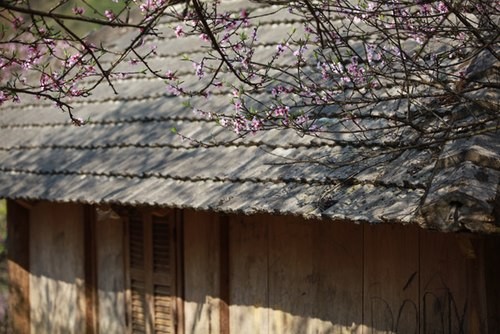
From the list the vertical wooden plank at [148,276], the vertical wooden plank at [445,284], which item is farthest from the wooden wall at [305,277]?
Answer: the vertical wooden plank at [148,276]

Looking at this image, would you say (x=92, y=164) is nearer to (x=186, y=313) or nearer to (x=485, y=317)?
(x=186, y=313)

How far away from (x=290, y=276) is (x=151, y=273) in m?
1.89

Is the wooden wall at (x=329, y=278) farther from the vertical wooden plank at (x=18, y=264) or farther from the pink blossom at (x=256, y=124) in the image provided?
the vertical wooden plank at (x=18, y=264)

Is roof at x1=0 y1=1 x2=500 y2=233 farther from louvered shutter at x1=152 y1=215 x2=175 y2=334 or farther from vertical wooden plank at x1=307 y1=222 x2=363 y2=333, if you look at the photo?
louvered shutter at x1=152 y1=215 x2=175 y2=334

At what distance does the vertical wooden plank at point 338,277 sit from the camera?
6.90 meters

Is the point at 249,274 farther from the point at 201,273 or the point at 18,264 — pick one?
the point at 18,264

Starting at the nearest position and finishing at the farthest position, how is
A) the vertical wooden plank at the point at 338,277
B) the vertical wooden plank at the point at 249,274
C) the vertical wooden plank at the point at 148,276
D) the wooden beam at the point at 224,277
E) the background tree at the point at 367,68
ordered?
the background tree at the point at 367,68 < the vertical wooden plank at the point at 338,277 < the vertical wooden plank at the point at 249,274 < the wooden beam at the point at 224,277 < the vertical wooden plank at the point at 148,276

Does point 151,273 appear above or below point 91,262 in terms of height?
below

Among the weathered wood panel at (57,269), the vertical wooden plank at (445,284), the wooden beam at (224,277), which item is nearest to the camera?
the vertical wooden plank at (445,284)

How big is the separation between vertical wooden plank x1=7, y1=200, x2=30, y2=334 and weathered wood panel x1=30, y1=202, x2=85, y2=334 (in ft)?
0.21

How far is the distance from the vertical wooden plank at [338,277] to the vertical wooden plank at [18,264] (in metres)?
4.19

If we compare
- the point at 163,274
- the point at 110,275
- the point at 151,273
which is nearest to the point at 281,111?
the point at 163,274

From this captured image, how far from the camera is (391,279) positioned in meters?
6.69

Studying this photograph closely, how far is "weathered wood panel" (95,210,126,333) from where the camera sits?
30.4ft
